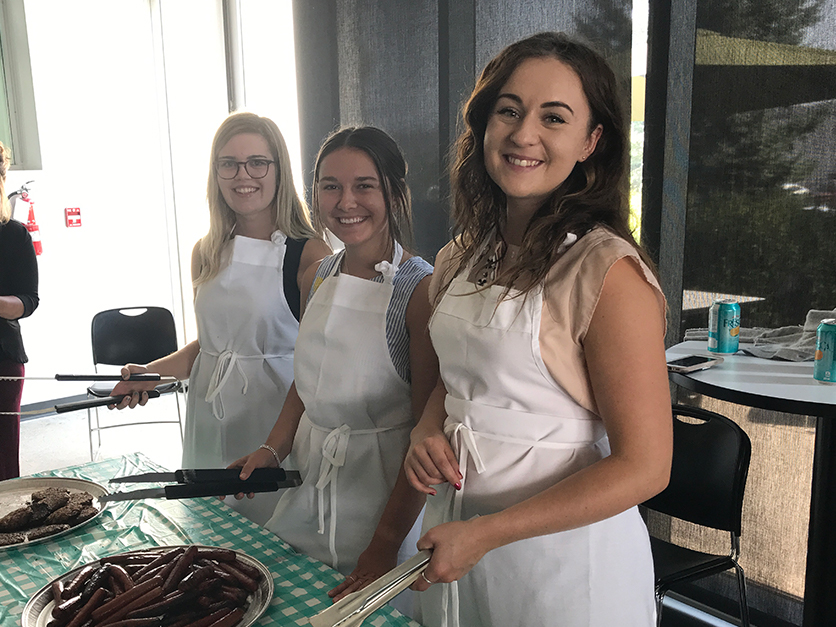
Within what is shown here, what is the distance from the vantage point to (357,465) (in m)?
1.49

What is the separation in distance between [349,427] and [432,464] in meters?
A: 0.42

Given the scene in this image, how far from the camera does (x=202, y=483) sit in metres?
1.24

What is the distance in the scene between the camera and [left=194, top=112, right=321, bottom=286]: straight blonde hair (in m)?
2.01

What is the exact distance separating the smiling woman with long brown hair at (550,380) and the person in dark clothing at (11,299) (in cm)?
214

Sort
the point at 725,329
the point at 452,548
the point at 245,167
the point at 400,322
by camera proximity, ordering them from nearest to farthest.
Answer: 1. the point at 452,548
2. the point at 400,322
3. the point at 245,167
4. the point at 725,329

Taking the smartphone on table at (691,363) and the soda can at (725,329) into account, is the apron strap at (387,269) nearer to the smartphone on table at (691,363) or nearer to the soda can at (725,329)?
the smartphone on table at (691,363)

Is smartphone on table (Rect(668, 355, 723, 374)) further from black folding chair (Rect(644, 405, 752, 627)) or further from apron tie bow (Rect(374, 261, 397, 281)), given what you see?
apron tie bow (Rect(374, 261, 397, 281))

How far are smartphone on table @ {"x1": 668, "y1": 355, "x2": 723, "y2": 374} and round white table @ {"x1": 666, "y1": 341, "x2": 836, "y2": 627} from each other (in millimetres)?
19

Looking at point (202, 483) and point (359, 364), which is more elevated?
point (359, 364)

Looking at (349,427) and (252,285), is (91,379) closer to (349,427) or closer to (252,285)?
(252,285)

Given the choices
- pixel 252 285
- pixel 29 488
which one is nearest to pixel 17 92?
pixel 252 285

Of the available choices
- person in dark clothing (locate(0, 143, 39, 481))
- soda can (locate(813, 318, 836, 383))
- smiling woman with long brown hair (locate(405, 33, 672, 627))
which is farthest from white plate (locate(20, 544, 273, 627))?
person in dark clothing (locate(0, 143, 39, 481))

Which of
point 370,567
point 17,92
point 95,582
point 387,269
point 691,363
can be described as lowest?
point 370,567

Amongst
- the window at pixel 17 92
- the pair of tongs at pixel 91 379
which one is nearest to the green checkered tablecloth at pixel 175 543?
the pair of tongs at pixel 91 379
